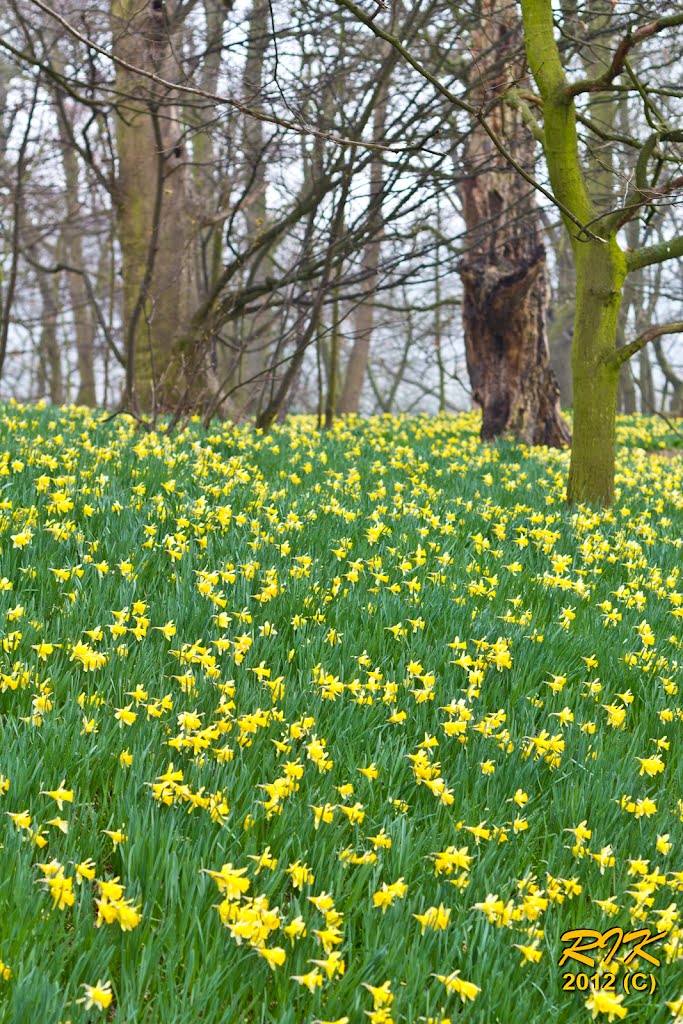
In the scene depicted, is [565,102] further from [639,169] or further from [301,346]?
[301,346]

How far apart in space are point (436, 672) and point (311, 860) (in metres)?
1.12

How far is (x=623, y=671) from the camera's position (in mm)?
3291

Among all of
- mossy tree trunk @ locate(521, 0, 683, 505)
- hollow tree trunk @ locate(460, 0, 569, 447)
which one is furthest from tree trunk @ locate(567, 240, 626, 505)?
hollow tree trunk @ locate(460, 0, 569, 447)

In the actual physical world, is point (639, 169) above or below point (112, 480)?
above

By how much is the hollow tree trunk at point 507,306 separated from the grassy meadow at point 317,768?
5.73 m

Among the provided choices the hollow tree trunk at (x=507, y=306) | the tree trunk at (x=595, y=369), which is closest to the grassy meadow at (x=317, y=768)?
the tree trunk at (x=595, y=369)

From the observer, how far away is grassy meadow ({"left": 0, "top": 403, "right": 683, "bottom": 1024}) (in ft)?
5.43

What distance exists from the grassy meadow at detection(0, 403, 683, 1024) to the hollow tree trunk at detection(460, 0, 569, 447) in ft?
18.8

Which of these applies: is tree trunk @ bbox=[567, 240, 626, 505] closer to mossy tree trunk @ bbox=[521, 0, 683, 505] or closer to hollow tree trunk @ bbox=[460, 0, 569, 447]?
mossy tree trunk @ bbox=[521, 0, 683, 505]

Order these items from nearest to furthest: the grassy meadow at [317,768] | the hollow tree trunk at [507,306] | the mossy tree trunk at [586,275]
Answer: the grassy meadow at [317,768]
the mossy tree trunk at [586,275]
the hollow tree trunk at [507,306]

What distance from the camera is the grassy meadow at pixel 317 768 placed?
1.66 metres

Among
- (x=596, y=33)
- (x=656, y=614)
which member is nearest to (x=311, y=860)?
(x=656, y=614)

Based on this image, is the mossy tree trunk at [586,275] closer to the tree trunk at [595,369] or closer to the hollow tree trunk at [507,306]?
the tree trunk at [595,369]

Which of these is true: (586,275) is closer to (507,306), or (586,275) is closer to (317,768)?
(507,306)
